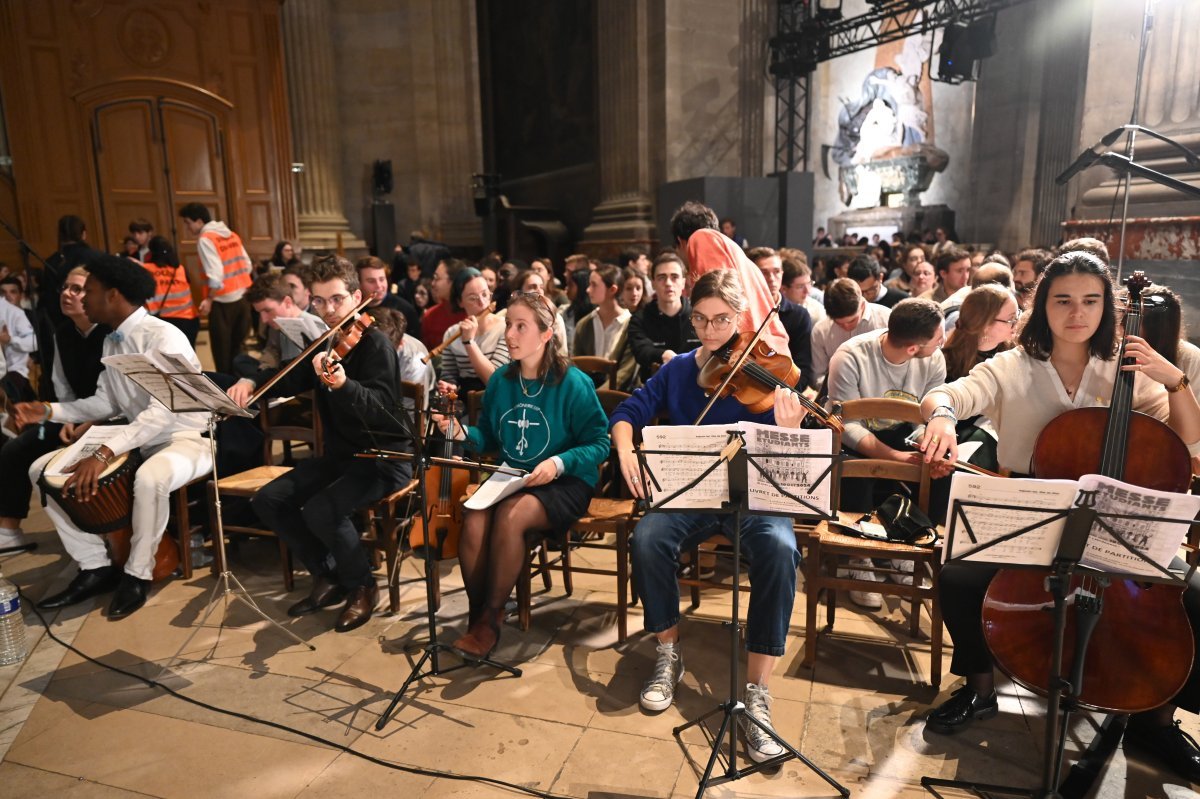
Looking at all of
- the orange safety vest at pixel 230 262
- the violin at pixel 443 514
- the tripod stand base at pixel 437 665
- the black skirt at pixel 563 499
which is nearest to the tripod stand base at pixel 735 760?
the tripod stand base at pixel 437 665

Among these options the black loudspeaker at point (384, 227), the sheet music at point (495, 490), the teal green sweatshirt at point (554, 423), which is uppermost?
the black loudspeaker at point (384, 227)

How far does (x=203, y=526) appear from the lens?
434 cm

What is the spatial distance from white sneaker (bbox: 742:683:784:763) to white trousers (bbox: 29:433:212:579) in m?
2.92

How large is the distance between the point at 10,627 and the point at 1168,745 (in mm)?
4382

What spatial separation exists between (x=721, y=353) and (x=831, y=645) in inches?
54.8

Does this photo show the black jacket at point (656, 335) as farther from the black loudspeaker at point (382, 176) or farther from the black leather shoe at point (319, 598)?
the black loudspeaker at point (382, 176)

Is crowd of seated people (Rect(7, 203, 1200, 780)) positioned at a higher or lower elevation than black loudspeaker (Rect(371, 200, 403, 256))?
lower

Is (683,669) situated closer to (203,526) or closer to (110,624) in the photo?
(110,624)

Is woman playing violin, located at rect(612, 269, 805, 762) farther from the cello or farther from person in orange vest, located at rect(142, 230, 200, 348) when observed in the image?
person in orange vest, located at rect(142, 230, 200, 348)

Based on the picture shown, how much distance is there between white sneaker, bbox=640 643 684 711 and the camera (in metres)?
2.76

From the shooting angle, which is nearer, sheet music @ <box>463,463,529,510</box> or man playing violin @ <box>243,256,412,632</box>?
sheet music @ <box>463,463,529,510</box>

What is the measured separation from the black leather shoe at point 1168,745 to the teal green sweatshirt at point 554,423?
6.81ft

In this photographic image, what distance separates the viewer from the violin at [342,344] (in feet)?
10.3

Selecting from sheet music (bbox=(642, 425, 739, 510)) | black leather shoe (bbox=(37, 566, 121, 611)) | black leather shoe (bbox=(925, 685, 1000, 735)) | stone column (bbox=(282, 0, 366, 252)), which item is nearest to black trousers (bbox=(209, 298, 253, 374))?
black leather shoe (bbox=(37, 566, 121, 611))
